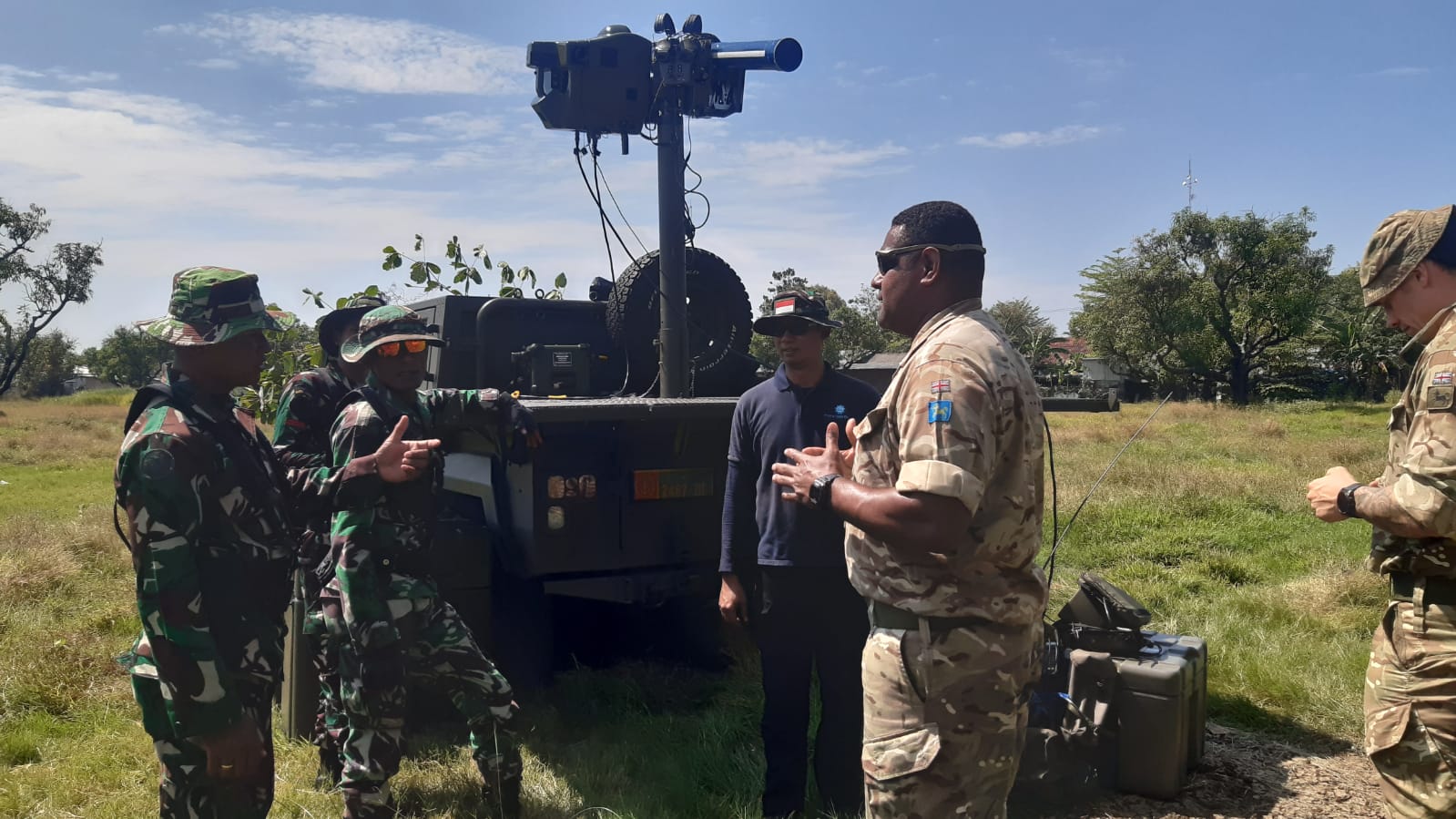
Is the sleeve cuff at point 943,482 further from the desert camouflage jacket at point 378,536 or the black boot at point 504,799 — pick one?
the black boot at point 504,799

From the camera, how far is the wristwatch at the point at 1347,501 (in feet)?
8.87

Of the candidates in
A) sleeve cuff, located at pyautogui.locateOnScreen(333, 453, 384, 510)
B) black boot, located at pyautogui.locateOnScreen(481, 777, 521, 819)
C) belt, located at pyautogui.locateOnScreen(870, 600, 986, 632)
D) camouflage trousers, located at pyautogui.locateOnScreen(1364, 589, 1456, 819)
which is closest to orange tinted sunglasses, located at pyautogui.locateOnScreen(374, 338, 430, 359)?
sleeve cuff, located at pyautogui.locateOnScreen(333, 453, 384, 510)

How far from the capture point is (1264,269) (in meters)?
39.4

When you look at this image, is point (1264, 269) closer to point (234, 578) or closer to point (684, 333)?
point (684, 333)

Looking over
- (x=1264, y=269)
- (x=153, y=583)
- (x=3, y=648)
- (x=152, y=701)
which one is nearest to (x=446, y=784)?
(x=152, y=701)

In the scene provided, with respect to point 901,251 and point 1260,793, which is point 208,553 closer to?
point 901,251

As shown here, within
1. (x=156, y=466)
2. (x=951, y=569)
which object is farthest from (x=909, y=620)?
(x=156, y=466)

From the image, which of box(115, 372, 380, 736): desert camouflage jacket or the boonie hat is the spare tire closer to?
the boonie hat

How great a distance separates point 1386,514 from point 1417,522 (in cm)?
7

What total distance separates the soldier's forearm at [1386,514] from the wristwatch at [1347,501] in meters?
0.02

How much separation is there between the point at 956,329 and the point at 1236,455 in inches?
631

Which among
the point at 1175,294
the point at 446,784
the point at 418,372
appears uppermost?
the point at 1175,294

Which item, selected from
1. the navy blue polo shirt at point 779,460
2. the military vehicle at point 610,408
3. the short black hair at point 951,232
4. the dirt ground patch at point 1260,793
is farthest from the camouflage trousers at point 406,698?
the short black hair at point 951,232

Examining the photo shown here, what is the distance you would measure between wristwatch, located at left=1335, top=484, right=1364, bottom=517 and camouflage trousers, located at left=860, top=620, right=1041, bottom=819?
1041mm
